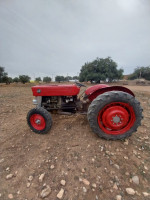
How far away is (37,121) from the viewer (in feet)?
6.95

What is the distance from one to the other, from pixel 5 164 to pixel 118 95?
212 cm

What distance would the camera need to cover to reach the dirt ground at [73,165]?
3.84ft

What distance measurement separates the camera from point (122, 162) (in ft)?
4.89

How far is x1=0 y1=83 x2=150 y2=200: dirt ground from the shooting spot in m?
1.17

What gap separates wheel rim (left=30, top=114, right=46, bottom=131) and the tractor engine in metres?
0.41

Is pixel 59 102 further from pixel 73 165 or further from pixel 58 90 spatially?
pixel 73 165

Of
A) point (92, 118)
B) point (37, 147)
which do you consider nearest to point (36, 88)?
point (37, 147)

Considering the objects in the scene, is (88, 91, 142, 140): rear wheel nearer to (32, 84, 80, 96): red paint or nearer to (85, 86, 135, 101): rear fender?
(85, 86, 135, 101): rear fender

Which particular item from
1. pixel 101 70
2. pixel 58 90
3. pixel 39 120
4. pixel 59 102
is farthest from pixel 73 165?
pixel 101 70

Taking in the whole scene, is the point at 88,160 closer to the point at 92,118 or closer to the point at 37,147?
the point at 92,118

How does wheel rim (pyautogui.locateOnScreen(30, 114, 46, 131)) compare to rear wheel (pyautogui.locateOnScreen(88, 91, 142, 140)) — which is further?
wheel rim (pyautogui.locateOnScreen(30, 114, 46, 131))

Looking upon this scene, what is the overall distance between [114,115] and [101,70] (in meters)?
23.9

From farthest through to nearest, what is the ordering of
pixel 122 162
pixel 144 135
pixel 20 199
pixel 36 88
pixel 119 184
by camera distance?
pixel 36 88 → pixel 144 135 → pixel 122 162 → pixel 119 184 → pixel 20 199

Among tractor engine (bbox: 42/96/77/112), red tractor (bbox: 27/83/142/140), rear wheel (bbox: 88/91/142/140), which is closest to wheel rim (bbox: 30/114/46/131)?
red tractor (bbox: 27/83/142/140)
